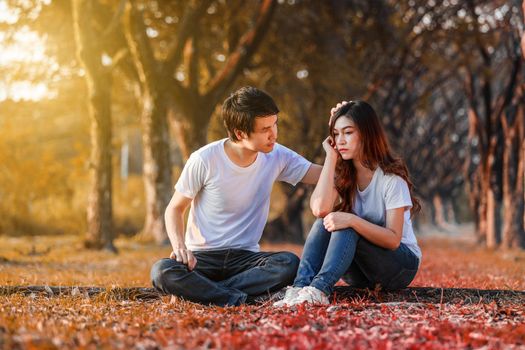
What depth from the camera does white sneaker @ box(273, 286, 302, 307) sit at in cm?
535

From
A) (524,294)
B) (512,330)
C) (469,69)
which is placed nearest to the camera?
(512,330)

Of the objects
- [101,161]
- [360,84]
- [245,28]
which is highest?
[245,28]

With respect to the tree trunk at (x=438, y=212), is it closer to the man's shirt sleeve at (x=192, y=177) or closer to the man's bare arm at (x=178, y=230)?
the man's shirt sleeve at (x=192, y=177)

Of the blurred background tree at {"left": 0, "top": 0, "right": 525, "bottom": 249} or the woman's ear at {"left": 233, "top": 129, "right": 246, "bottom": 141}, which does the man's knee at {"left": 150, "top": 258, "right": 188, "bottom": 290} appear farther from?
the blurred background tree at {"left": 0, "top": 0, "right": 525, "bottom": 249}

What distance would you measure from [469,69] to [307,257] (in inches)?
525

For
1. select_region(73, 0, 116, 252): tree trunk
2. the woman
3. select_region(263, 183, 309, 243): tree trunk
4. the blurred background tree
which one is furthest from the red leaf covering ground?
select_region(263, 183, 309, 243): tree trunk

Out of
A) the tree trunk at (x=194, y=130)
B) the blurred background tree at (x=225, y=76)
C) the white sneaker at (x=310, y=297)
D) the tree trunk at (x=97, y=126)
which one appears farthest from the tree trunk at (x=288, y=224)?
the white sneaker at (x=310, y=297)

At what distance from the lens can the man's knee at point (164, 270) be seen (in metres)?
5.64

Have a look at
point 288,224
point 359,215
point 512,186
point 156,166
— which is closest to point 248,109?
point 359,215

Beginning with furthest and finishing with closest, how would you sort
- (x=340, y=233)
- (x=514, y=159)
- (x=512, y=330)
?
1. (x=514, y=159)
2. (x=340, y=233)
3. (x=512, y=330)

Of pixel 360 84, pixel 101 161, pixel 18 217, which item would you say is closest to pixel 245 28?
pixel 360 84

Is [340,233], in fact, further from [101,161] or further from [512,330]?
[101,161]

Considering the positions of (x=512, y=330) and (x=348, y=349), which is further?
(x=512, y=330)

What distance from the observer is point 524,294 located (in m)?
5.93
